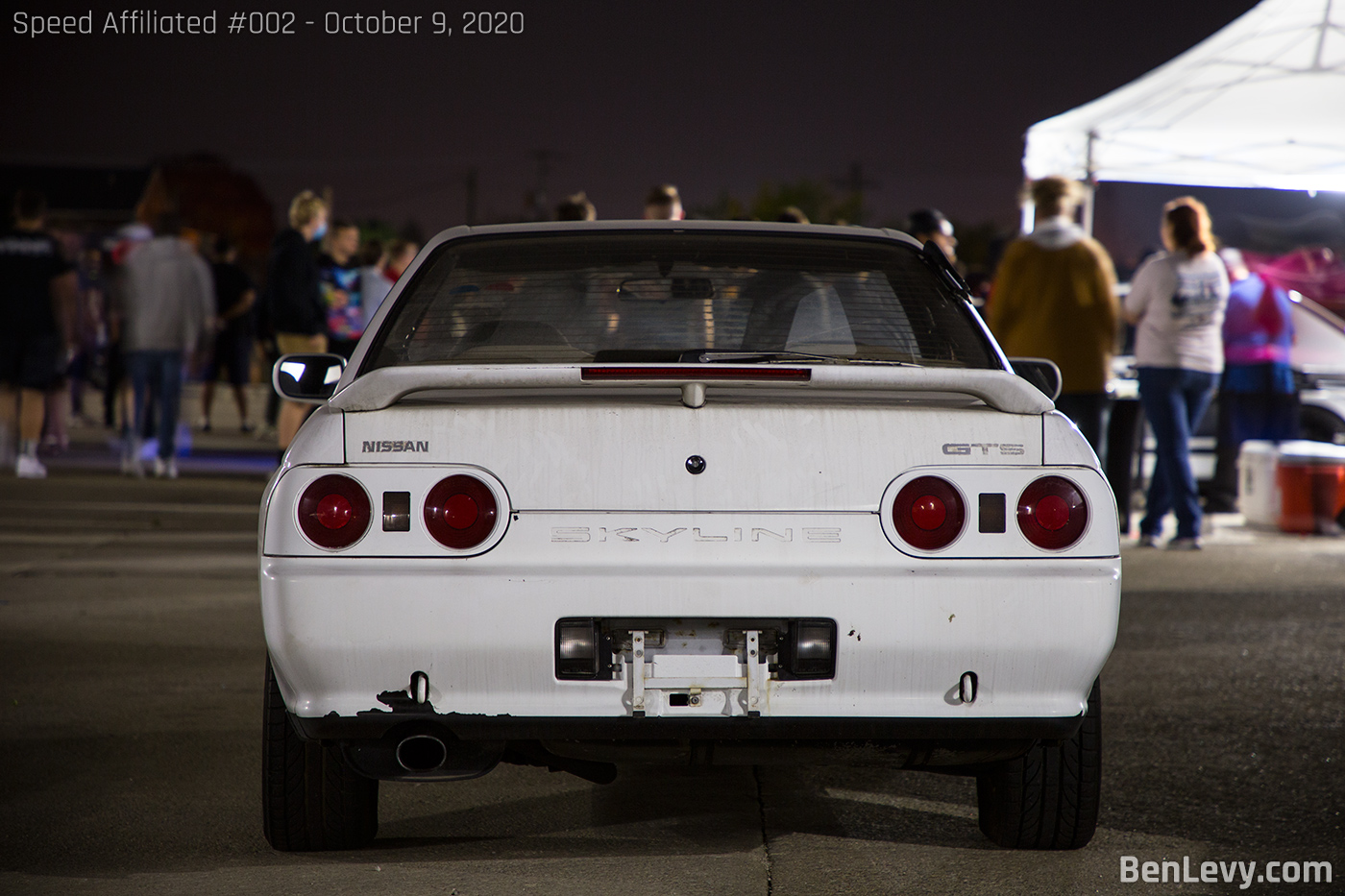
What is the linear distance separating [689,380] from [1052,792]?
1299mm

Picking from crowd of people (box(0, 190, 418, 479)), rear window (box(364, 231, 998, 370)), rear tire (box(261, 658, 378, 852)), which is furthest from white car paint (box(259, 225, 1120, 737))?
crowd of people (box(0, 190, 418, 479))

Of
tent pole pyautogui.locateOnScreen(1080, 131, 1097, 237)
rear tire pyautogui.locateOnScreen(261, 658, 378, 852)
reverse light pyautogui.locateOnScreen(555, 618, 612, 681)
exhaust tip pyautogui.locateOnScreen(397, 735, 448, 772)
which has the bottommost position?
rear tire pyautogui.locateOnScreen(261, 658, 378, 852)

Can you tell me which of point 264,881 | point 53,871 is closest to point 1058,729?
point 264,881

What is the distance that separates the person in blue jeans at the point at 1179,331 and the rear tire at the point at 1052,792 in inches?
230

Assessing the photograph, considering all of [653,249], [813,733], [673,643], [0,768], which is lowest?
[0,768]

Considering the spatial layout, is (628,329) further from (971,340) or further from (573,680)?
(573,680)

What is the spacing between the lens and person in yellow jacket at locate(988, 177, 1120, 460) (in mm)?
8062

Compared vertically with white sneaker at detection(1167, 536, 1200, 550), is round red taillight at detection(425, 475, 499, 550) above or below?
above

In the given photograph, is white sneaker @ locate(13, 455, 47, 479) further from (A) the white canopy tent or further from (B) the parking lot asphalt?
(A) the white canopy tent

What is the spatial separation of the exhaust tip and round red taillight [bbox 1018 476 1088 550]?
1263 mm

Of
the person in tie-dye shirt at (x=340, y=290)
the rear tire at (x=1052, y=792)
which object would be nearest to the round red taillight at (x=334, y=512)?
the rear tire at (x=1052, y=792)

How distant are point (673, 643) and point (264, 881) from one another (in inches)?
43.3

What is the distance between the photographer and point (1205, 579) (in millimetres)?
7824

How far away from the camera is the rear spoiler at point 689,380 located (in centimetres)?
295
